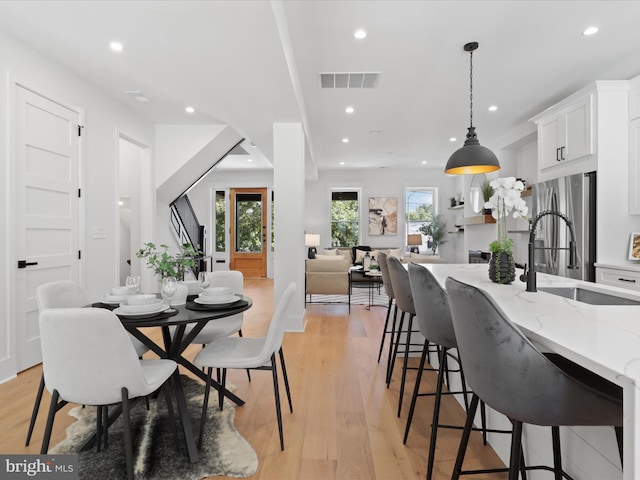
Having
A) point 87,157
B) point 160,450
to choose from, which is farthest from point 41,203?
point 160,450

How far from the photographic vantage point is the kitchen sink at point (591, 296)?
182 centimetres

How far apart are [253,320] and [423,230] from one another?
611 cm

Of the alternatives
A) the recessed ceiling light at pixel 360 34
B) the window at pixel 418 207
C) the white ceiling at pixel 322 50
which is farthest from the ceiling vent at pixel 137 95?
the window at pixel 418 207

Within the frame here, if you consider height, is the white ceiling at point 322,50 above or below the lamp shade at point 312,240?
above

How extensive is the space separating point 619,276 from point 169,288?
4.07 metres

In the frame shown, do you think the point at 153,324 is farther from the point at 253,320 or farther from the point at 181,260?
the point at 253,320

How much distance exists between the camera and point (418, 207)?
967cm

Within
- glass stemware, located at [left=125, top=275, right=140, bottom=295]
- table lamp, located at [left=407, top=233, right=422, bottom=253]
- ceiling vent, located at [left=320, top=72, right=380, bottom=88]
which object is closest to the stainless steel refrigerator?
ceiling vent, located at [left=320, top=72, right=380, bottom=88]

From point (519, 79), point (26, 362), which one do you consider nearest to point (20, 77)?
point (26, 362)

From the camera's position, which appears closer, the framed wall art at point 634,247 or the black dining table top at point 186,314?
the black dining table top at point 186,314

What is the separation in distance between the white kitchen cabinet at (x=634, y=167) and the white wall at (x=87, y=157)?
5.84 meters

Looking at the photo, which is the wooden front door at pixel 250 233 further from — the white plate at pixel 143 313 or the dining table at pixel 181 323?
the white plate at pixel 143 313

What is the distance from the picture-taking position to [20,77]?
3033 mm

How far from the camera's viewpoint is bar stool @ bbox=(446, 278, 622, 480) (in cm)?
94
